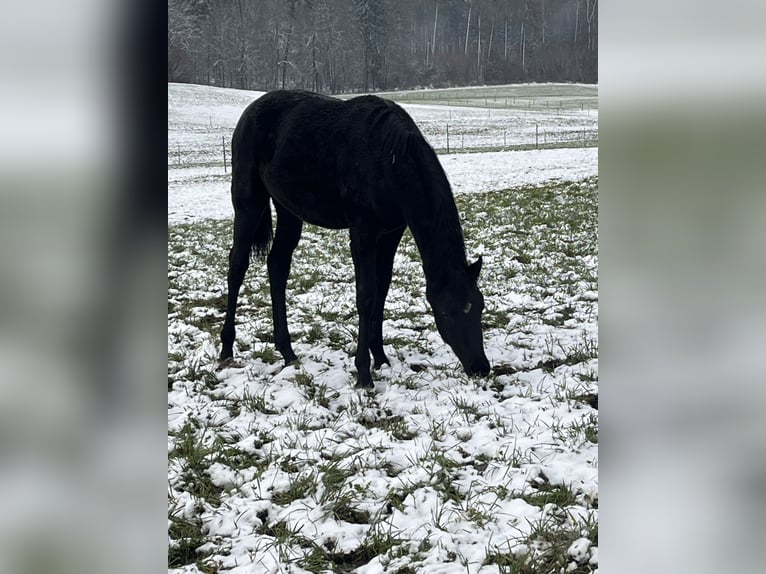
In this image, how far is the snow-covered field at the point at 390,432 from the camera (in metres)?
2.00

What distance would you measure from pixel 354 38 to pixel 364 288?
9.26 feet

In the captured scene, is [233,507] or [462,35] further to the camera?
[462,35]

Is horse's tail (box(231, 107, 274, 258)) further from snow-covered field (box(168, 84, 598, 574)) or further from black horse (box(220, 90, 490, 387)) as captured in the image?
snow-covered field (box(168, 84, 598, 574))

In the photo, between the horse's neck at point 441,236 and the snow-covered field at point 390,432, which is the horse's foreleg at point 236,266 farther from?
the horse's neck at point 441,236

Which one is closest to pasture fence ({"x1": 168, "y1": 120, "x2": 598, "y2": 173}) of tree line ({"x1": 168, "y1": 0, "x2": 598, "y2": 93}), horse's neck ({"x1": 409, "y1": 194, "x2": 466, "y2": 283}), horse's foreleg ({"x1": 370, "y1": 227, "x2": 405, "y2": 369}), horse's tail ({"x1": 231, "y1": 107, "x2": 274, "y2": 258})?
tree line ({"x1": 168, "y1": 0, "x2": 598, "y2": 93})

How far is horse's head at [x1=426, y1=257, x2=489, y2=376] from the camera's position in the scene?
3260 millimetres

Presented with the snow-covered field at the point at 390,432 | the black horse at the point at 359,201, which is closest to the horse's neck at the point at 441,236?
the black horse at the point at 359,201

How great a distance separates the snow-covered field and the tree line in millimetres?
1877

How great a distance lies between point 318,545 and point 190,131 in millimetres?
11545
